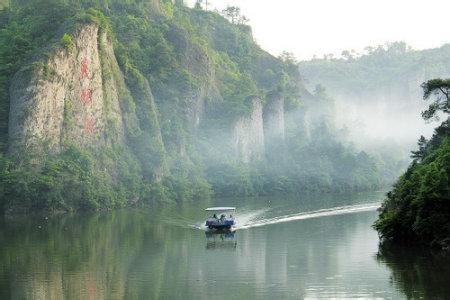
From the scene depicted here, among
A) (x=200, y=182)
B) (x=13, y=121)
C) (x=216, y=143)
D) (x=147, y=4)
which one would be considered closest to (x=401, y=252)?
(x=13, y=121)

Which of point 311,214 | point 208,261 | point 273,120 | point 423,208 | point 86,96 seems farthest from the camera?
point 273,120

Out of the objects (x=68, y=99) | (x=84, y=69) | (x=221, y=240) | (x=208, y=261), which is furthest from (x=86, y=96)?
(x=208, y=261)

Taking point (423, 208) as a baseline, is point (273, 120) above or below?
above

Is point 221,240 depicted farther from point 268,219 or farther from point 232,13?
point 232,13

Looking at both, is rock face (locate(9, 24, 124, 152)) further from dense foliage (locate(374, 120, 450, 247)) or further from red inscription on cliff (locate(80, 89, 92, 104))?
dense foliage (locate(374, 120, 450, 247))

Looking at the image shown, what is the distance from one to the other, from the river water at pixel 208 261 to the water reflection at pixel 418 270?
0.05 meters

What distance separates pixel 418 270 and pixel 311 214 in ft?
121

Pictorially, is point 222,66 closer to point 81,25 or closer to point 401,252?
point 81,25

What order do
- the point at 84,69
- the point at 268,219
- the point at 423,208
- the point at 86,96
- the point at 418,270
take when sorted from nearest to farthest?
the point at 418,270
the point at 423,208
the point at 268,219
the point at 84,69
the point at 86,96

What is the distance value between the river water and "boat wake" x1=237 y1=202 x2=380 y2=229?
0.88 ft

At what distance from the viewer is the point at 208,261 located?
4350cm

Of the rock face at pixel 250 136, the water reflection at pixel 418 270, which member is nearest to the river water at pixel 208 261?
the water reflection at pixel 418 270

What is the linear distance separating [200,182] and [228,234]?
46.7m

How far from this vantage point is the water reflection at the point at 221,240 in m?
50.9
